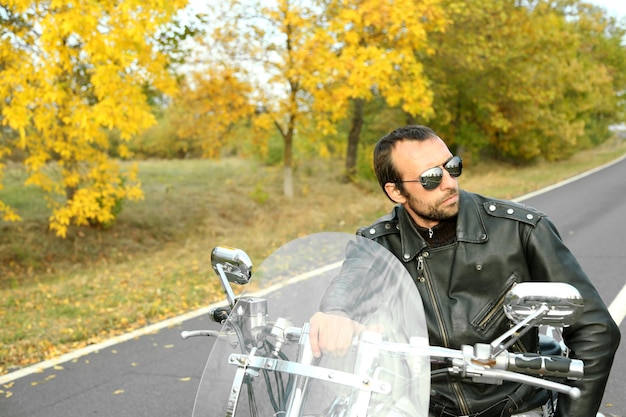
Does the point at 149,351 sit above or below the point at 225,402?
below

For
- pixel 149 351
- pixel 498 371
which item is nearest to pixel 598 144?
pixel 149 351

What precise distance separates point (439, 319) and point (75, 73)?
9.28m

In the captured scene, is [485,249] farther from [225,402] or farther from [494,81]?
[494,81]

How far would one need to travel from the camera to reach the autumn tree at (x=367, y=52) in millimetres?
13250

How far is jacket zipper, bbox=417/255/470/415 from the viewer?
2.51 m

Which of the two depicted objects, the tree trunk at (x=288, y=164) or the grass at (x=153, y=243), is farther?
the tree trunk at (x=288, y=164)

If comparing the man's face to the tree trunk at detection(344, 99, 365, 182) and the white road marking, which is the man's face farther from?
the tree trunk at detection(344, 99, 365, 182)

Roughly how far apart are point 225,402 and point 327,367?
31 cm

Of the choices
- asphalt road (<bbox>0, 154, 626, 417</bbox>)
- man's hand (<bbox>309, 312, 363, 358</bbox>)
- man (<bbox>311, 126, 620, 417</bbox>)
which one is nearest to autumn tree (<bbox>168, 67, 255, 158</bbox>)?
asphalt road (<bbox>0, 154, 626, 417</bbox>)

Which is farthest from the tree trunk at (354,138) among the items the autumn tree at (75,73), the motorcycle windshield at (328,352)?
the motorcycle windshield at (328,352)

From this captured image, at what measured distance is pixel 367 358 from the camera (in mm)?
1947

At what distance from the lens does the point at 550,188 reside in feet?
61.0

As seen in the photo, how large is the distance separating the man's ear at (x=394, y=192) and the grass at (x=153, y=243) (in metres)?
4.30

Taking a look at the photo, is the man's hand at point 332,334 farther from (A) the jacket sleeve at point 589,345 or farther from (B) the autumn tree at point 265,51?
(B) the autumn tree at point 265,51
